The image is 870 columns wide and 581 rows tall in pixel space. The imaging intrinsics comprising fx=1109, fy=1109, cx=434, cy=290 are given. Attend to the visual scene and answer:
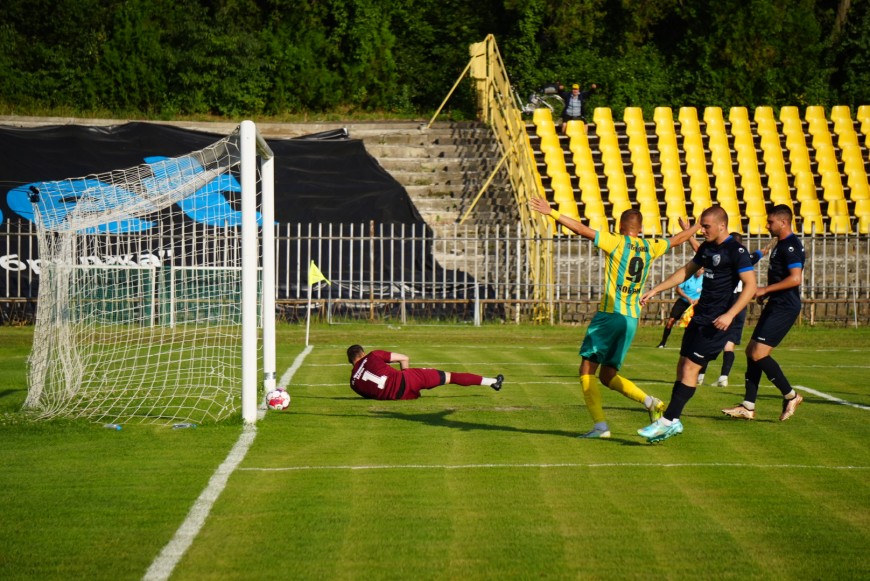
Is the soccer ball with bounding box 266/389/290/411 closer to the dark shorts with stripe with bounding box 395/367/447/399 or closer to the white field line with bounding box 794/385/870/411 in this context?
the dark shorts with stripe with bounding box 395/367/447/399

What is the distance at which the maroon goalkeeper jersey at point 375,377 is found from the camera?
11.9m

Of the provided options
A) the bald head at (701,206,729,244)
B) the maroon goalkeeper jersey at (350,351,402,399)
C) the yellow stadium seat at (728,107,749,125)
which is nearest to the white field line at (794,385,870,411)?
the bald head at (701,206,729,244)

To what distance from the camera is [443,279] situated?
25953 millimetres

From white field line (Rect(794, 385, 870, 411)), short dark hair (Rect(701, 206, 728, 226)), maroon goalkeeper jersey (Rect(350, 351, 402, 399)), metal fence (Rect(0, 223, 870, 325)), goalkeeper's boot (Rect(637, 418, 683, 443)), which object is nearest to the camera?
goalkeeper's boot (Rect(637, 418, 683, 443))

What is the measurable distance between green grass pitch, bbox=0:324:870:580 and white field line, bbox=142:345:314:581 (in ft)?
0.21

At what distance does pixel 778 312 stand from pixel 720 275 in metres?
1.69

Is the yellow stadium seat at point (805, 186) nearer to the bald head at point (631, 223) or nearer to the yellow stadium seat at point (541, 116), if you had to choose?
the yellow stadium seat at point (541, 116)

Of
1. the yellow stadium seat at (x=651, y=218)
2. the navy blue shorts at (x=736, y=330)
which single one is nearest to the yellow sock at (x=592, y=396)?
the navy blue shorts at (x=736, y=330)

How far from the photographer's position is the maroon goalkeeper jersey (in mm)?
11859

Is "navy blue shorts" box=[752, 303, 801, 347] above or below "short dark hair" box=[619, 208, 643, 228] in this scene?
below

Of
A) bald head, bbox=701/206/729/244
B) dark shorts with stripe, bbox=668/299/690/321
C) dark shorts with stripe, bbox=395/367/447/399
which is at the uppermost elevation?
bald head, bbox=701/206/729/244

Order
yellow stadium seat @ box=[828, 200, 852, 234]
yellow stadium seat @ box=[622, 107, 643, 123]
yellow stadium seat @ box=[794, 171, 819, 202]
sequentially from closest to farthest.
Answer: yellow stadium seat @ box=[828, 200, 852, 234] → yellow stadium seat @ box=[794, 171, 819, 202] → yellow stadium seat @ box=[622, 107, 643, 123]

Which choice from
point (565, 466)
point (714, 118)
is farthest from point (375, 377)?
point (714, 118)

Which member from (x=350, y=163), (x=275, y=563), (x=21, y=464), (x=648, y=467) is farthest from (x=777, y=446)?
(x=350, y=163)
